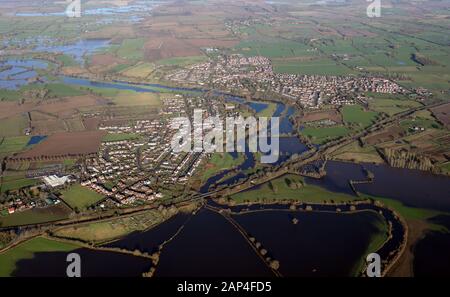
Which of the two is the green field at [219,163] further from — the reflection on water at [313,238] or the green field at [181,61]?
the green field at [181,61]

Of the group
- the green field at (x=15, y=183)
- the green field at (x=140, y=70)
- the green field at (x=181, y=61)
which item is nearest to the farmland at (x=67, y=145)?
the green field at (x=15, y=183)

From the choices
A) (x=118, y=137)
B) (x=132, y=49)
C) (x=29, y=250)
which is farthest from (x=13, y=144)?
(x=132, y=49)

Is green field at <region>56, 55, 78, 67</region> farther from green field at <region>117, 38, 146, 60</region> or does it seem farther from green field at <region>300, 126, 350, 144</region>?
green field at <region>300, 126, 350, 144</region>

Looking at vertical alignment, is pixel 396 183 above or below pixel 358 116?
below

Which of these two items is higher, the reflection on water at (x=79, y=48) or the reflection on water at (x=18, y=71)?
the reflection on water at (x=79, y=48)

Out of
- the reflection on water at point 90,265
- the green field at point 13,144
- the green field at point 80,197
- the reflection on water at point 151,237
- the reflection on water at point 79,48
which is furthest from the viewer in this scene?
the reflection on water at point 79,48

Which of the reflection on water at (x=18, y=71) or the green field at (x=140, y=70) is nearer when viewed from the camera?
the reflection on water at (x=18, y=71)

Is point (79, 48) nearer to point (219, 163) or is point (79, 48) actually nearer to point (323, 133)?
point (219, 163)
